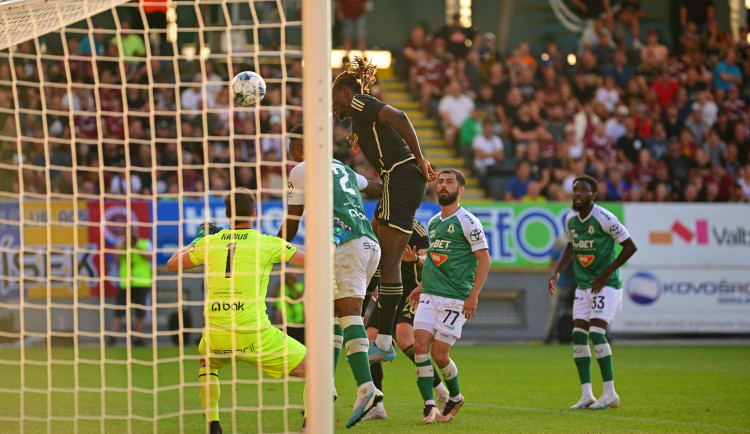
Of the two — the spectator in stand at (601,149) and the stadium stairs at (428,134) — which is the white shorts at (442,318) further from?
the spectator in stand at (601,149)

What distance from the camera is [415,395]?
9773 millimetres

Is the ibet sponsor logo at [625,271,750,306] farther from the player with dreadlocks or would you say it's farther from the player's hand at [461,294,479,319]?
the player with dreadlocks

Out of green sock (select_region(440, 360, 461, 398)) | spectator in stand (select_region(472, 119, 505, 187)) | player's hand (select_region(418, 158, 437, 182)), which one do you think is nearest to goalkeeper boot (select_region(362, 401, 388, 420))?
green sock (select_region(440, 360, 461, 398))

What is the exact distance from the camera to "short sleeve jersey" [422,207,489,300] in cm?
803

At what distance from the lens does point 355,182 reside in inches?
293

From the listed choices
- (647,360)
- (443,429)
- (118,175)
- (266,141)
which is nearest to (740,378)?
(647,360)

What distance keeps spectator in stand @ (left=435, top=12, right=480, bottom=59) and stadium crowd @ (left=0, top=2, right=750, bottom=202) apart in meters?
0.03

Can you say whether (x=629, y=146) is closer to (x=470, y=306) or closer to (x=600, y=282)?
(x=600, y=282)

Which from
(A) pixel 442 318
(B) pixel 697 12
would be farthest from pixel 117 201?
(B) pixel 697 12

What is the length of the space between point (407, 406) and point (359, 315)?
2178 millimetres

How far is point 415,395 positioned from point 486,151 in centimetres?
982

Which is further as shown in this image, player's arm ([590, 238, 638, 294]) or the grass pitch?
player's arm ([590, 238, 638, 294])

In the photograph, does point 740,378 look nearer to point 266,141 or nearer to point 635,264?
point 635,264

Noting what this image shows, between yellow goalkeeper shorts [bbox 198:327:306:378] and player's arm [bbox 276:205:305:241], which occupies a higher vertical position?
player's arm [bbox 276:205:305:241]
